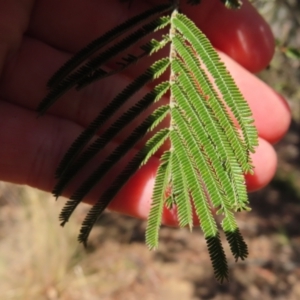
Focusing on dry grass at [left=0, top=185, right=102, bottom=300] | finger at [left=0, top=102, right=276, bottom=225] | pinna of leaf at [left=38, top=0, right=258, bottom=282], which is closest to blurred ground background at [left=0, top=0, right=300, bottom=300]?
dry grass at [left=0, top=185, right=102, bottom=300]

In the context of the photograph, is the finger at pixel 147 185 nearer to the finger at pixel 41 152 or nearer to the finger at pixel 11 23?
the finger at pixel 41 152

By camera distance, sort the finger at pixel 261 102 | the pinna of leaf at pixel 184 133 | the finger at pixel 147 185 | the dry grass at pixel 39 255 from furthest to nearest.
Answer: the dry grass at pixel 39 255 < the finger at pixel 261 102 < the finger at pixel 147 185 < the pinna of leaf at pixel 184 133

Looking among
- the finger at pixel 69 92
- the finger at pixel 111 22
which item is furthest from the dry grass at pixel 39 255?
the finger at pixel 111 22

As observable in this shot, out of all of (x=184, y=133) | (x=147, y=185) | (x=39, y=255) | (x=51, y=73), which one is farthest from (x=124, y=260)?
(x=184, y=133)

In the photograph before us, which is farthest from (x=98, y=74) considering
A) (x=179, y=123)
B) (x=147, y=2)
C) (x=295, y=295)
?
(x=295, y=295)

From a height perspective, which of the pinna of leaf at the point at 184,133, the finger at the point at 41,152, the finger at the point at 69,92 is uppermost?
the pinna of leaf at the point at 184,133

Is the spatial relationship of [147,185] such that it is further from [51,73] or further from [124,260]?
[124,260]
